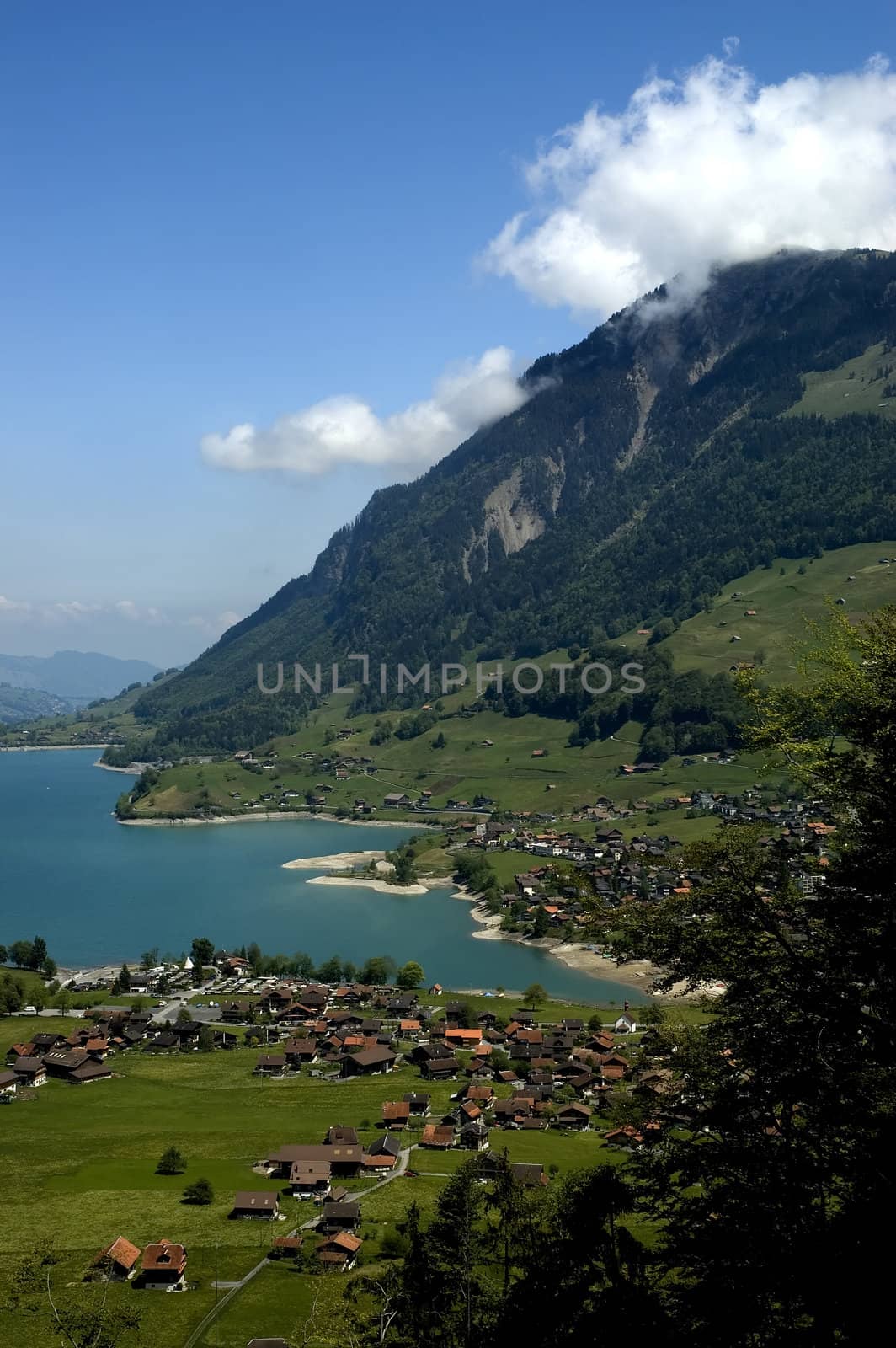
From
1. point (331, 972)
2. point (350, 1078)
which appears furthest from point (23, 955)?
point (350, 1078)

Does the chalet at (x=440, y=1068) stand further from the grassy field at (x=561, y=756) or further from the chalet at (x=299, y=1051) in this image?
the grassy field at (x=561, y=756)

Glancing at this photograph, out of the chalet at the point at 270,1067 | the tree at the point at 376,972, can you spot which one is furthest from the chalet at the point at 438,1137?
the tree at the point at 376,972

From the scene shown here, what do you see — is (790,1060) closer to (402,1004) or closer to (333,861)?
(402,1004)

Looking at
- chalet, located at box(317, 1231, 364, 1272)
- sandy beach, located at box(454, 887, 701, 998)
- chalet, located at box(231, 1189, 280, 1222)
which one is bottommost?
sandy beach, located at box(454, 887, 701, 998)

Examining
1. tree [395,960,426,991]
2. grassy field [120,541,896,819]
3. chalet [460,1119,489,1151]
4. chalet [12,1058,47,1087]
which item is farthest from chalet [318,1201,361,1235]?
grassy field [120,541,896,819]

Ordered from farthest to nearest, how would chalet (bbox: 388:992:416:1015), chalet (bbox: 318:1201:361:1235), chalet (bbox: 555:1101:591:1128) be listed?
1. chalet (bbox: 388:992:416:1015)
2. chalet (bbox: 555:1101:591:1128)
3. chalet (bbox: 318:1201:361:1235)

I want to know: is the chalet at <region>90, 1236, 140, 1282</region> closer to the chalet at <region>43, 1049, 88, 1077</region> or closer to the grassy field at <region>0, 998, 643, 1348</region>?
the grassy field at <region>0, 998, 643, 1348</region>
